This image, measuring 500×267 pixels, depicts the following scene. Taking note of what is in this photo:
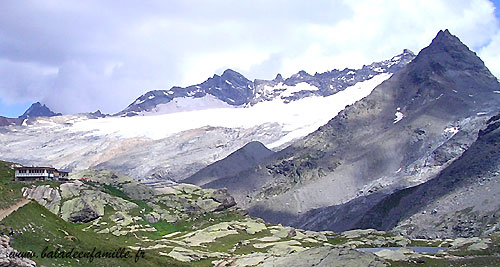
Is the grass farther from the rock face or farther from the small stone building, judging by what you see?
the small stone building

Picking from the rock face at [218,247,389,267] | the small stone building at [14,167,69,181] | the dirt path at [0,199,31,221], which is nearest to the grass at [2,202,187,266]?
the dirt path at [0,199,31,221]

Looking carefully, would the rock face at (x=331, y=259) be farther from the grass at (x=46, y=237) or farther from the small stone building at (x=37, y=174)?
the small stone building at (x=37, y=174)

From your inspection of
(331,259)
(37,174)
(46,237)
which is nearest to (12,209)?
(46,237)

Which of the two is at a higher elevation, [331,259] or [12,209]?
[12,209]

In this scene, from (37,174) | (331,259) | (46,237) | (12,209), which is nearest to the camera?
(46,237)

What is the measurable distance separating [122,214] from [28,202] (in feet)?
315

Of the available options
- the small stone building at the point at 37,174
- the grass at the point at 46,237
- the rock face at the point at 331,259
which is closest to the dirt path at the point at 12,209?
the grass at the point at 46,237

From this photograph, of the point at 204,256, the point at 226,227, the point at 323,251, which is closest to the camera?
the point at 323,251

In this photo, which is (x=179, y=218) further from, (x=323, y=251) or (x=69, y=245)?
(x=69, y=245)

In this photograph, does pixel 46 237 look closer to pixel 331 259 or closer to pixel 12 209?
pixel 12 209

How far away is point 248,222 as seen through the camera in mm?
175875

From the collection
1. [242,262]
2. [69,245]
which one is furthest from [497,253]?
[69,245]

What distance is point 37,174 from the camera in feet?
552

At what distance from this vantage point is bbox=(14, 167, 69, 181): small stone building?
16200 centimetres
